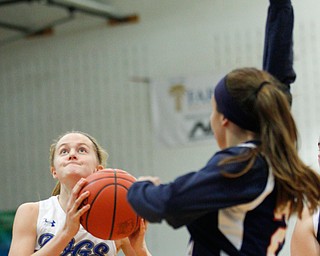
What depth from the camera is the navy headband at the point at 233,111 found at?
7.96 feet

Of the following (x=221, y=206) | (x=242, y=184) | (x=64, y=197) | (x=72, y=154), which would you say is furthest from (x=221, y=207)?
(x=64, y=197)

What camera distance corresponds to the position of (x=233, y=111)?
243 cm

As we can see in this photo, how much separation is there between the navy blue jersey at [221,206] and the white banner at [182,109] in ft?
27.3

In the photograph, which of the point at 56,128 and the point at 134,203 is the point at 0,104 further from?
the point at 134,203

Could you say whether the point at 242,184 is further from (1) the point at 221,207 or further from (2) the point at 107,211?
(2) the point at 107,211

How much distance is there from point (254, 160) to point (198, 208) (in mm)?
270

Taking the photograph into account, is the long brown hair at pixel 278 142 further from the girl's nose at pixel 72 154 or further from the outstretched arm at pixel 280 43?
the girl's nose at pixel 72 154

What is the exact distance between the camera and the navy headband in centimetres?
243

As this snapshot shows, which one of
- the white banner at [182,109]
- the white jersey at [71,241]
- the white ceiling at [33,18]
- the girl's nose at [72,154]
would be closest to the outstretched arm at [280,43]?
the girl's nose at [72,154]

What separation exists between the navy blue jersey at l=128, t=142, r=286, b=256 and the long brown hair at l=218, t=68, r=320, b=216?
4 centimetres

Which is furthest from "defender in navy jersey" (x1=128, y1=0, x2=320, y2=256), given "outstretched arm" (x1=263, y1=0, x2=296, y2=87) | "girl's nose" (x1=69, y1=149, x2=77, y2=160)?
"girl's nose" (x1=69, y1=149, x2=77, y2=160)

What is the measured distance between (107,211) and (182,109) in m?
8.01

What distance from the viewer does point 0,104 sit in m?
13.0

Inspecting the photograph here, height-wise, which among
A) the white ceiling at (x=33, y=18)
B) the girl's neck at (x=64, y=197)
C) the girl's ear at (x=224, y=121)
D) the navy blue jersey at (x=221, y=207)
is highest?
the white ceiling at (x=33, y=18)
